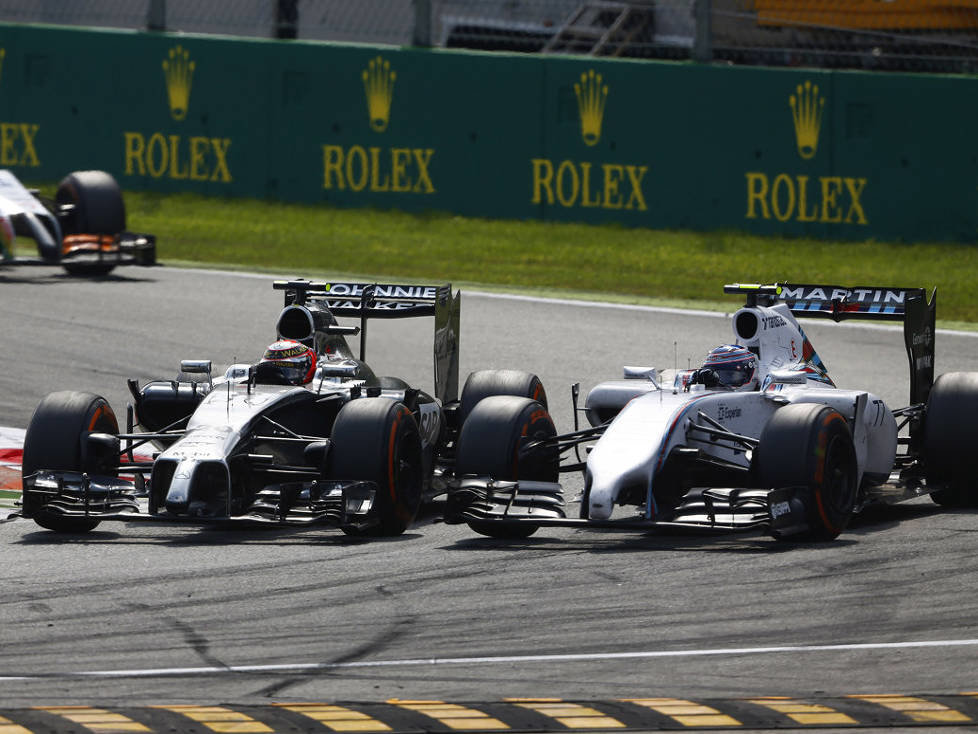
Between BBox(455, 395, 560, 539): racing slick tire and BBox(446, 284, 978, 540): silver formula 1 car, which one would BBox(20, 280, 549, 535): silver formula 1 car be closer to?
BBox(455, 395, 560, 539): racing slick tire

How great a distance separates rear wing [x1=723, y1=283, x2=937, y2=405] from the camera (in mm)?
11625

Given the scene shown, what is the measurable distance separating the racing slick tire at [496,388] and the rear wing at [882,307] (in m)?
1.37

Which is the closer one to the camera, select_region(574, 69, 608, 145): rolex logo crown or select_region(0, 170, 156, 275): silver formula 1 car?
select_region(0, 170, 156, 275): silver formula 1 car

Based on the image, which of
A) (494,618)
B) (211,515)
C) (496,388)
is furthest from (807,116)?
(494,618)

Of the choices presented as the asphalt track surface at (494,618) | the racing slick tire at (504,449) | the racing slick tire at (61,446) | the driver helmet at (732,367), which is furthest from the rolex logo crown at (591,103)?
the racing slick tire at (61,446)

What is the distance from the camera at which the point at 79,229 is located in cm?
2136

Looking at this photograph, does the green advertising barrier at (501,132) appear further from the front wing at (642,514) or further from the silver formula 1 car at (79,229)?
the front wing at (642,514)

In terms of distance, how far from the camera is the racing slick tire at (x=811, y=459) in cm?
973

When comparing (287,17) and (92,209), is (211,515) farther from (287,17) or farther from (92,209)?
(287,17)

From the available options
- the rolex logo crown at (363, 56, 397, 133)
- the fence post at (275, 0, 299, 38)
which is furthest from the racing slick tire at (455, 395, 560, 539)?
the fence post at (275, 0, 299, 38)

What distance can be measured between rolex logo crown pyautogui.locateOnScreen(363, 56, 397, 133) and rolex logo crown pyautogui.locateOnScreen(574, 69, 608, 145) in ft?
7.73

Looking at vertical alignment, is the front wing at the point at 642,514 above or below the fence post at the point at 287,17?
below

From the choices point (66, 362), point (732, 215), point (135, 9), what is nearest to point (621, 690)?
point (66, 362)

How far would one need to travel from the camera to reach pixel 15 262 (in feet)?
68.0
